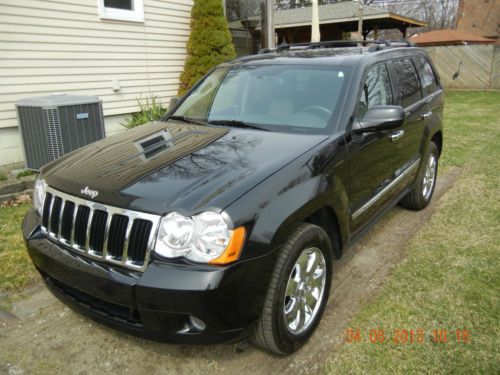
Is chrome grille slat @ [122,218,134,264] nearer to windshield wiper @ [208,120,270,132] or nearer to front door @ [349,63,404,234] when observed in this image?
windshield wiper @ [208,120,270,132]

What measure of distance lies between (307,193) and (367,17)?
16784 millimetres

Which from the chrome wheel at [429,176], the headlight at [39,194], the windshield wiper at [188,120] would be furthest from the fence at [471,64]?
the headlight at [39,194]

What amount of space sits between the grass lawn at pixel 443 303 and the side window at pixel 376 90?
54.9 inches

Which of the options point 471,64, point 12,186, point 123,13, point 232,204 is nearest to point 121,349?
point 232,204

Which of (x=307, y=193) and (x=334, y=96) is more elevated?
(x=334, y=96)

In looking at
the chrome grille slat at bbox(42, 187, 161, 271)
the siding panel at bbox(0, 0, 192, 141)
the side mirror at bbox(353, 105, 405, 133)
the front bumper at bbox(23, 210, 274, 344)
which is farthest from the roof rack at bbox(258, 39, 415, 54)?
the siding panel at bbox(0, 0, 192, 141)

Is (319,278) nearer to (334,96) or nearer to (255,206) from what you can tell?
(255,206)

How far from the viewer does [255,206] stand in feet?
7.40

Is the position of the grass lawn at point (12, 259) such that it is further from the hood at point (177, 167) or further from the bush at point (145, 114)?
the bush at point (145, 114)

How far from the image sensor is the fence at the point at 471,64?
759 inches

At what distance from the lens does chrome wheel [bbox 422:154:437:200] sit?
16.6 feet

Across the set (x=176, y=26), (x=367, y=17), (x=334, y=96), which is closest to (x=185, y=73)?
(x=176, y=26)
